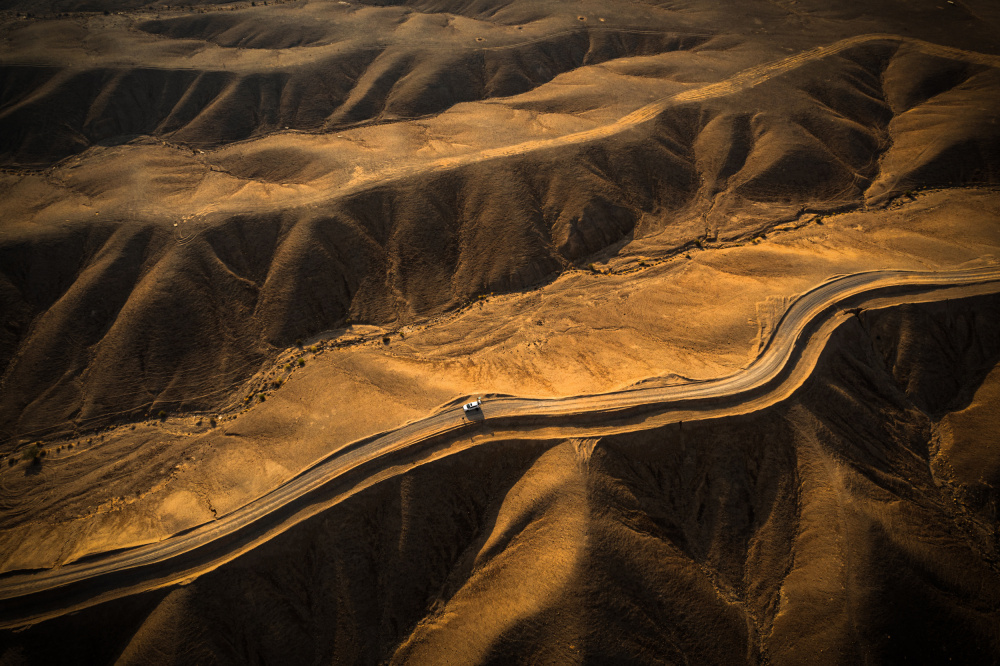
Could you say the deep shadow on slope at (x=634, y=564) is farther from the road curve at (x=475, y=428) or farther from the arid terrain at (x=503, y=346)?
the road curve at (x=475, y=428)

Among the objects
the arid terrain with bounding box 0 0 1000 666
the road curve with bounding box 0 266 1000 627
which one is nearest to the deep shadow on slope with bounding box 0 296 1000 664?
the arid terrain with bounding box 0 0 1000 666

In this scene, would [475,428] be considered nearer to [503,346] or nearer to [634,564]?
[503,346]

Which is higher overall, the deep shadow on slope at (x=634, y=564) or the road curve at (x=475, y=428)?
the road curve at (x=475, y=428)

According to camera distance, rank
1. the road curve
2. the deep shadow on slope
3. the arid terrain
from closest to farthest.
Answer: the deep shadow on slope → the road curve → the arid terrain

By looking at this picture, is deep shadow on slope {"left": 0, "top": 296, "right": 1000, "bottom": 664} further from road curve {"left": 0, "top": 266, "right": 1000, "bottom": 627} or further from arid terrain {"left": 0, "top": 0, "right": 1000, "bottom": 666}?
A: road curve {"left": 0, "top": 266, "right": 1000, "bottom": 627}

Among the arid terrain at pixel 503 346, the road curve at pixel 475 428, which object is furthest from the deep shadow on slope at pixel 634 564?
the road curve at pixel 475 428

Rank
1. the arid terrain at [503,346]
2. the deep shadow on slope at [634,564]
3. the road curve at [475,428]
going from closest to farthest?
the deep shadow on slope at [634,564]
the road curve at [475,428]
the arid terrain at [503,346]

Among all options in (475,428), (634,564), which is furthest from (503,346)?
(634,564)

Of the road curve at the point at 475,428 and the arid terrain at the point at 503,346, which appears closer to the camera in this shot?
the road curve at the point at 475,428

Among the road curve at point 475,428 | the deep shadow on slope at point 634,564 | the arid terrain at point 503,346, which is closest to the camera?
the deep shadow on slope at point 634,564
